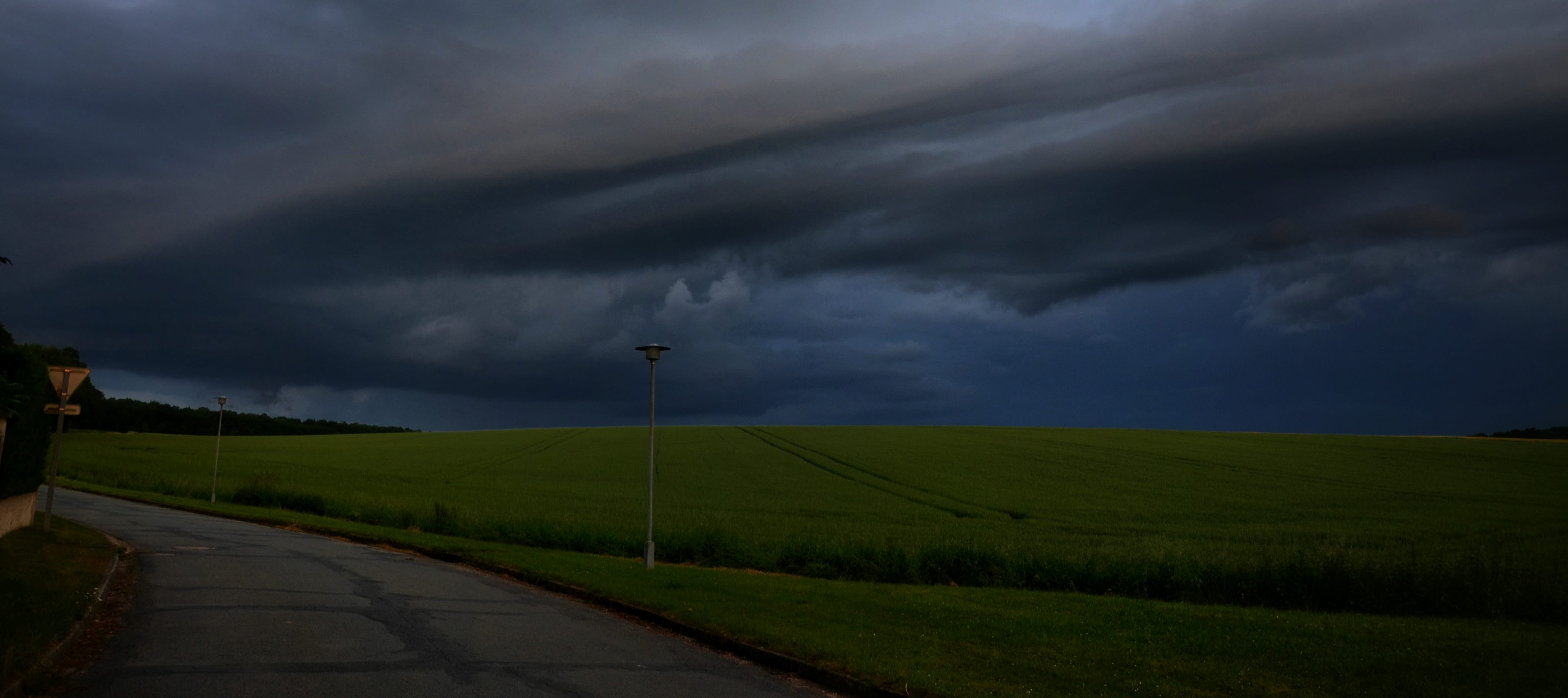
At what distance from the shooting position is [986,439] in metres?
66.4

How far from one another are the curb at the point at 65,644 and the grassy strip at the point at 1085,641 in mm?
6802

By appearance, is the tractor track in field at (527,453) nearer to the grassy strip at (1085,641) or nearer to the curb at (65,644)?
the curb at (65,644)

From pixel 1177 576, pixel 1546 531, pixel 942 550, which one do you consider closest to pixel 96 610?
pixel 942 550

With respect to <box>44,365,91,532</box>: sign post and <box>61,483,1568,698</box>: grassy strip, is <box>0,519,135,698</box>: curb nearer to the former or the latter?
<box>44,365,91,532</box>: sign post

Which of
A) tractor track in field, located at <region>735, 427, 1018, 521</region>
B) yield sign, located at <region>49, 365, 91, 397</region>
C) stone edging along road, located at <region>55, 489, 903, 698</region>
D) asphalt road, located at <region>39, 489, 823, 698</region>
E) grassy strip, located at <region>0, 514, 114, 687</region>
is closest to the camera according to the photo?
asphalt road, located at <region>39, 489, 823, 698</region>

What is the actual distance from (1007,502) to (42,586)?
1268 inches

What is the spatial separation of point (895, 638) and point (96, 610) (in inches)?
411

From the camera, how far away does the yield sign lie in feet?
68.9

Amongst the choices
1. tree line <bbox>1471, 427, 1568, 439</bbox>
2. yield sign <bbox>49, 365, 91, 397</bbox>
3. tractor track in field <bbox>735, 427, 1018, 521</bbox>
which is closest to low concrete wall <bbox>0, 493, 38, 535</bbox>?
yield sign <bbox>49, 365, 91, 397</bbox>

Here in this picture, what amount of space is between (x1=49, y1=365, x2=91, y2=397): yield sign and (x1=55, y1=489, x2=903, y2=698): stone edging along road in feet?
24.9

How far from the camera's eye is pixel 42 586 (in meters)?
13.2

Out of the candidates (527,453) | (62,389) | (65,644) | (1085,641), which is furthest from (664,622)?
(527,453)

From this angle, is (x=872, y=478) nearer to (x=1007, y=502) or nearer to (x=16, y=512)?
(x=1007, y=502)

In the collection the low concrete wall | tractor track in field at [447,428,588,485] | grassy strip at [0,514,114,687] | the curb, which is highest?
tractor track in field at [447,428,588,485]
